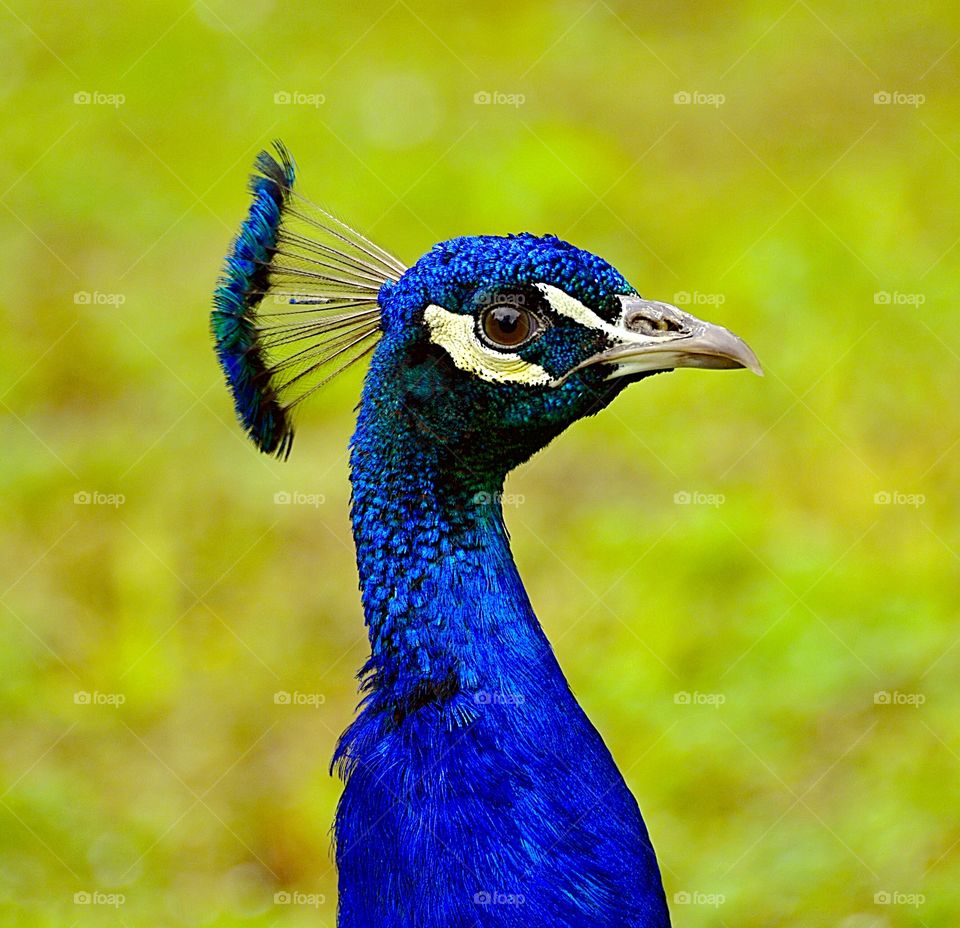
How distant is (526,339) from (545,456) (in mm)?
3188

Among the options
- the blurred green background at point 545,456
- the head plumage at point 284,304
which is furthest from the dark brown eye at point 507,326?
the blurred green background at point 545,456

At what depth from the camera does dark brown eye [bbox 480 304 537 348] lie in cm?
216

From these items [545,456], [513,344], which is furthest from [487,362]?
[545,456]

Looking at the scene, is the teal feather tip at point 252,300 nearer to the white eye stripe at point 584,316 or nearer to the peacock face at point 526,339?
the peacock face at point 526,339

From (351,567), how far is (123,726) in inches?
36.1

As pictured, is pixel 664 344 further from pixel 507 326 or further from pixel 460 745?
pixel 460 745

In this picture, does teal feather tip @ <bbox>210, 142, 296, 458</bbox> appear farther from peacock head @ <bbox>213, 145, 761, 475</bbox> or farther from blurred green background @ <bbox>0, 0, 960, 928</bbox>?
blurred green background @ <bbox>0, 0, 960, 928</bbox>

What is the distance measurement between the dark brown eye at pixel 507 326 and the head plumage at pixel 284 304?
30cm

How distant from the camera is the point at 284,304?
2.45 m

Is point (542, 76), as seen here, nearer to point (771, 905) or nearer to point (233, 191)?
point (233, 191)

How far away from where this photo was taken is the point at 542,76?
19.8 ft

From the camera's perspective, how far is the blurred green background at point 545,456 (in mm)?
4113

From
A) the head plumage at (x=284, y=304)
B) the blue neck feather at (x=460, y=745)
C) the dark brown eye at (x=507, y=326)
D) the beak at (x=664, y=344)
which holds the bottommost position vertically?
the blue neck feather at (x=460, y=745)

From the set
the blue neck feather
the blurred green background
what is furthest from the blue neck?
the blurred green background
